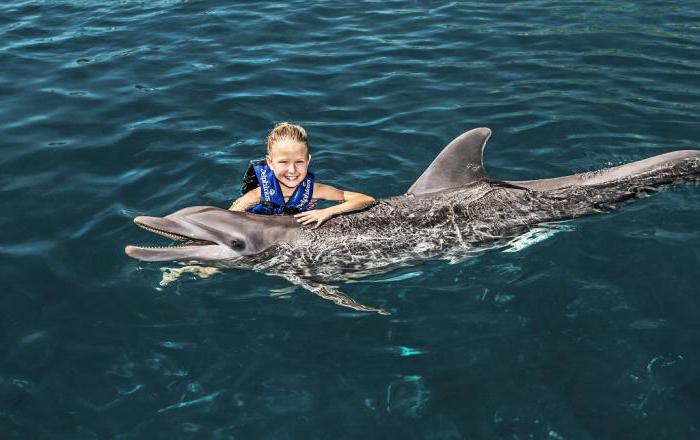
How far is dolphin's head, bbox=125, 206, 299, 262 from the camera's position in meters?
8.12

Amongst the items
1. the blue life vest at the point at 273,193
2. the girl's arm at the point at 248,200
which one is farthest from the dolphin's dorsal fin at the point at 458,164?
the girl's arm at the point at 248,200

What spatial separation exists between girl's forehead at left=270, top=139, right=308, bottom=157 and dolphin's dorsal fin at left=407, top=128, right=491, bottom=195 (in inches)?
62.7

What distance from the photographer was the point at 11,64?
51.3ft

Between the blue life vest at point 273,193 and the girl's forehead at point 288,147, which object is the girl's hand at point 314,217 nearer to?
the blue life vest at point 273,193

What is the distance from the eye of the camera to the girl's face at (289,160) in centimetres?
844

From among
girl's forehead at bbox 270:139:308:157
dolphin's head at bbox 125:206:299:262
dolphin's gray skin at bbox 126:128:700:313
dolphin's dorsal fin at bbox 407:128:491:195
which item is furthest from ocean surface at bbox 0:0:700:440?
girl's forehead at bbox 270:139:308:157

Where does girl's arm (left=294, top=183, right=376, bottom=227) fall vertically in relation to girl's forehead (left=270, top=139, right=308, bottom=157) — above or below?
below

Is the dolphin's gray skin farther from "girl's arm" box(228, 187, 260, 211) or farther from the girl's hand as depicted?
"girl's arm" box(228, 187, 260, 211)

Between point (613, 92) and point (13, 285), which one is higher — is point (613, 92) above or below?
above

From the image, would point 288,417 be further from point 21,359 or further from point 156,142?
point 156,142

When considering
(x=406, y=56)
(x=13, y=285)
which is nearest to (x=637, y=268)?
(x=13, y=285)

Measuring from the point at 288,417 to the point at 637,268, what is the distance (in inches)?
168

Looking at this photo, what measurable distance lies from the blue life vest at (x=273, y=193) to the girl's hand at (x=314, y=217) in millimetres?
580

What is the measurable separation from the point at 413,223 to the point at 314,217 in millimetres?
1125
